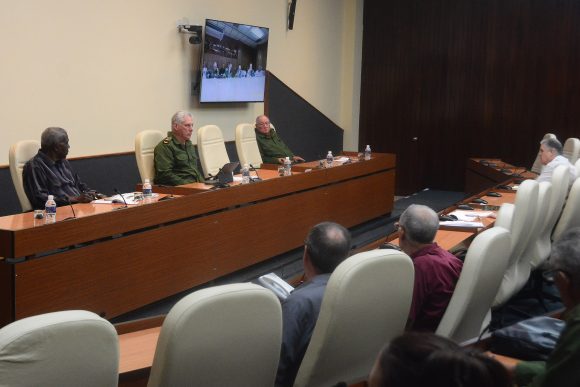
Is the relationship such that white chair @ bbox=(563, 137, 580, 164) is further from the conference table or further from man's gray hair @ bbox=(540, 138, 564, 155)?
the conference table

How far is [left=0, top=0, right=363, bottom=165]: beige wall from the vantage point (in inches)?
240

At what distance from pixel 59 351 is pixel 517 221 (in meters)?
3.06

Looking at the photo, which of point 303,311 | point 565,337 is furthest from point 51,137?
point 565,337

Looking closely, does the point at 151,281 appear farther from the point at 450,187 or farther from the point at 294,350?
the point at 450,187

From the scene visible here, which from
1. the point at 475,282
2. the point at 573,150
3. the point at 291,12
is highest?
the point at 291,12

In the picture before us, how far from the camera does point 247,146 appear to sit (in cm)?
771

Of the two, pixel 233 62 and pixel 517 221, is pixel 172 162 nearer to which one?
pixel 233 62

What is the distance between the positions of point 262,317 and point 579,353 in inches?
30.5

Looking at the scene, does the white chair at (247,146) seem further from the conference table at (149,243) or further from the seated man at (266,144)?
the conference table at (149,243)

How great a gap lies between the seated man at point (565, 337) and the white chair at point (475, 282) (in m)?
0.46

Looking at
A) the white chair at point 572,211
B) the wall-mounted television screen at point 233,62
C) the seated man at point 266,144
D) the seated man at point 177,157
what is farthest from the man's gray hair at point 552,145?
the wall-mounted television screen at point 233,62

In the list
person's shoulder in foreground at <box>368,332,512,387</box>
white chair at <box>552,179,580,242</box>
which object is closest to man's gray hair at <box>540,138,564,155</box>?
white chair at <box>552,179,580,242</box>

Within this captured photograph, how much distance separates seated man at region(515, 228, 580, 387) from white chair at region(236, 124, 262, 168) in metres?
5.43

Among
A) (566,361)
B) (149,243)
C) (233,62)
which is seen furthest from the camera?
(233,62)
